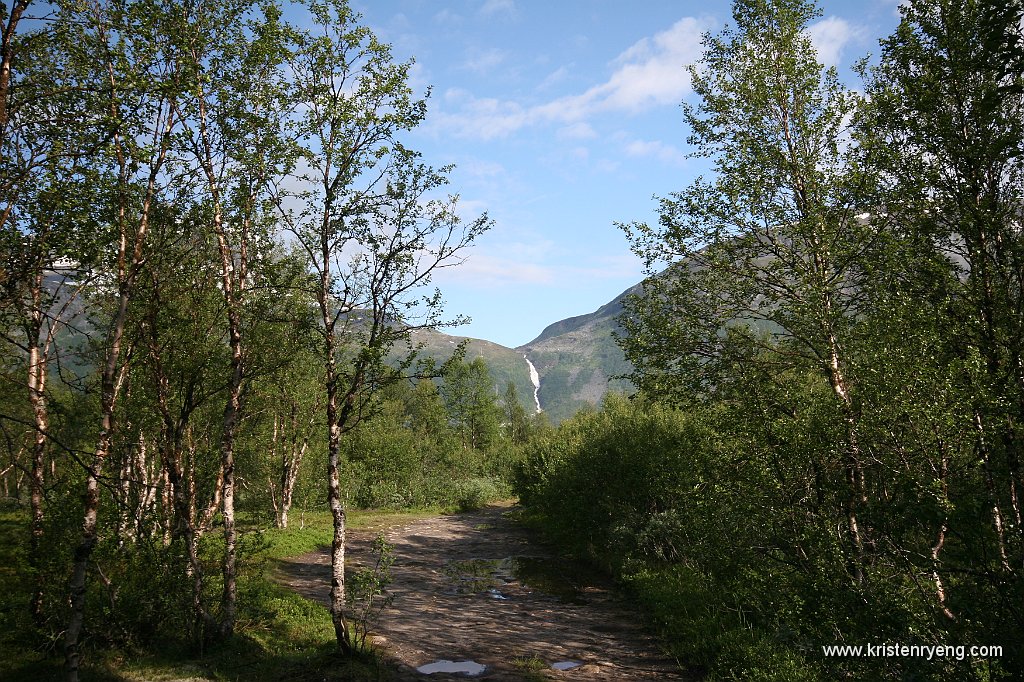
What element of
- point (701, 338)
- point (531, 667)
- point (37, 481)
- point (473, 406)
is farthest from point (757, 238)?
point (473, 406)

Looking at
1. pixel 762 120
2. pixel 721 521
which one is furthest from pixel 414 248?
pixel 762 120

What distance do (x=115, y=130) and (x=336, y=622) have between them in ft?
35.5

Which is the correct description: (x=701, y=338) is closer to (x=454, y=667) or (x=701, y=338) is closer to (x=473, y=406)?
(x=454, y=667)

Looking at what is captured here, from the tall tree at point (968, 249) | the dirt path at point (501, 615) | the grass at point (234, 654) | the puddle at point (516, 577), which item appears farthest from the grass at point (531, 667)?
the tall tree at point (968, 249)

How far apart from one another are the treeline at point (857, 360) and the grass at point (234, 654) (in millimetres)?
9520

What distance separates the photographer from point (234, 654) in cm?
1338

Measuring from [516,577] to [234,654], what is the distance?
15.9m

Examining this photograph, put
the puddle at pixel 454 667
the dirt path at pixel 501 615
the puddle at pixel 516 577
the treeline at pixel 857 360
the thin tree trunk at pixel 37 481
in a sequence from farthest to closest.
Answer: the puddle at pixel 516 577
the dirt path at pixel 501 615
the puddle at pixel 454 667
the thin tree trunk at pixel 37 481
the treeline at pixel 857 360

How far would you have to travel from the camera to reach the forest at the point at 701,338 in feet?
31.0

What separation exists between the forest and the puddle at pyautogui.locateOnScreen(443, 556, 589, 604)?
19.9 feet

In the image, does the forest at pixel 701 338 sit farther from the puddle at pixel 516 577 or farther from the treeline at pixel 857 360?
the puddle at pixel 516 577

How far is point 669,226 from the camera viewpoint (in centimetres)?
1762

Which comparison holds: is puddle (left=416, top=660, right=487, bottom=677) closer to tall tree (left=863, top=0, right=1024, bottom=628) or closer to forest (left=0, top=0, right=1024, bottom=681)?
forest (left=0, top=0, right=1024, bottom=681)

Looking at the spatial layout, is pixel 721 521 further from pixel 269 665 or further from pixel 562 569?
pixel 562 569
